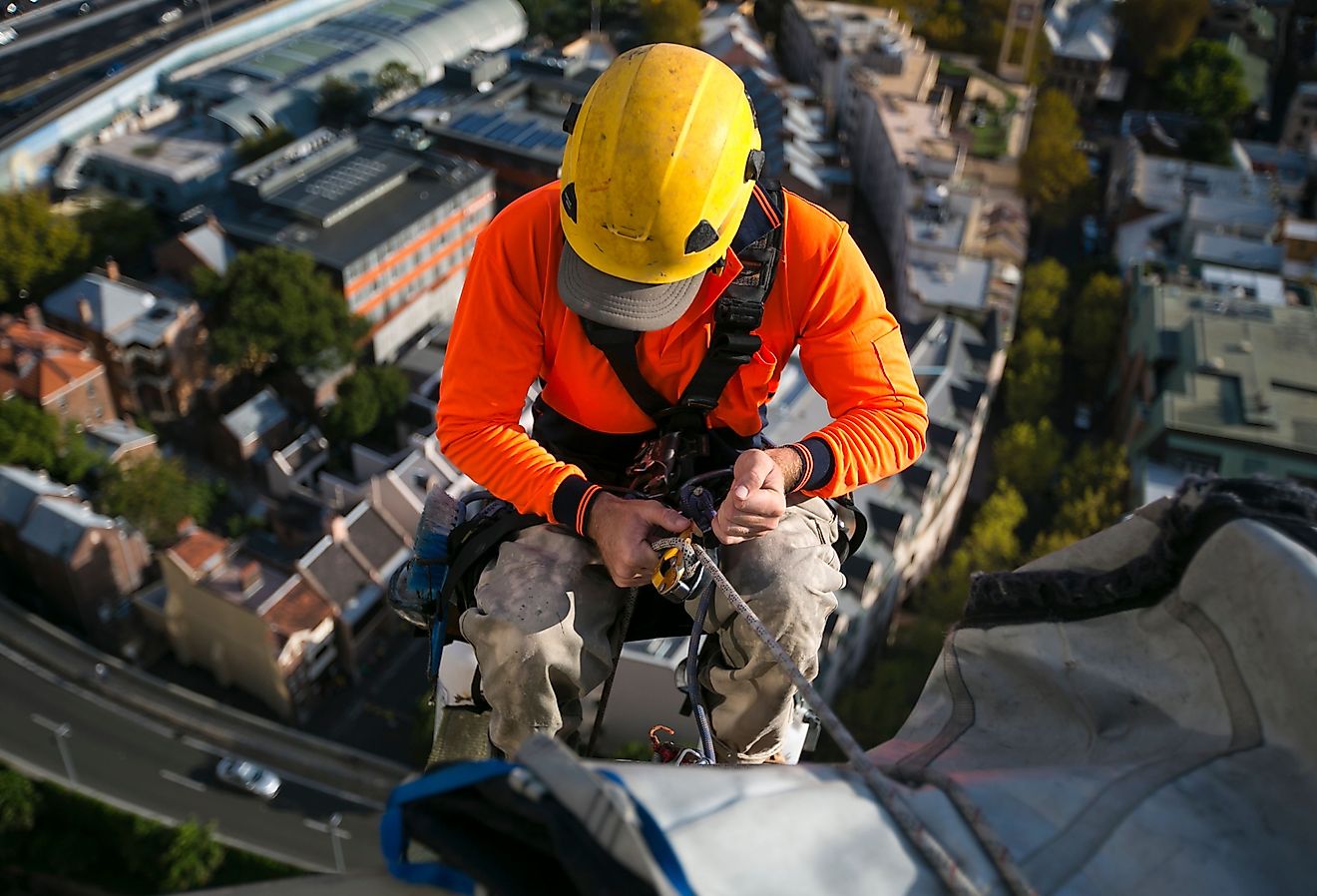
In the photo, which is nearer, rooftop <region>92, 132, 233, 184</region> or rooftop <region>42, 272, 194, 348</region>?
rooftop <region>42, 272, 194, 348</region>

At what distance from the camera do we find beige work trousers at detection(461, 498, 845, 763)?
12.7 ft

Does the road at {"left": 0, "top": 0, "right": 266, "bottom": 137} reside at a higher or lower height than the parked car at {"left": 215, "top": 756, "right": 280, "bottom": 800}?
higher

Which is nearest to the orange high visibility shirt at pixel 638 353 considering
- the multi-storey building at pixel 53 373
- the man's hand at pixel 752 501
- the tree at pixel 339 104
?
the man's hand at pixel 752 501

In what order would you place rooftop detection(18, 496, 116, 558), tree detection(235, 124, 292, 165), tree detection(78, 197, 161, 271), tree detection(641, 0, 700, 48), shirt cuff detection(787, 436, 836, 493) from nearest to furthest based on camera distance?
shirt cuff detection(787, 436, 836, 493) < rooftop detection(18, 496, 116, 558) < tree detection(78, 197, 161, 271) < tree detection(235, 124, 292, 165) < tree detection(641, 0, 700, 48)

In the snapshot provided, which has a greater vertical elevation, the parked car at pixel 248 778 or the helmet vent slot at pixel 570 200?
the helmet vent slot at pixel 570 200

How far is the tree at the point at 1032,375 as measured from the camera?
2731cm

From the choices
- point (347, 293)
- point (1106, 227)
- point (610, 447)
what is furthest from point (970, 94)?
point (610, 447)

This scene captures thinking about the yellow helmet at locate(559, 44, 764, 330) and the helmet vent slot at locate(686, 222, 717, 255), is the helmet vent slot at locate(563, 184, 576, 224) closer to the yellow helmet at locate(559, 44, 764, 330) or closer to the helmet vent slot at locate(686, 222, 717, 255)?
the yellow helmet at locate(559, 44, 764, 330)

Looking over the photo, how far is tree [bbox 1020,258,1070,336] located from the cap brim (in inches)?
1082

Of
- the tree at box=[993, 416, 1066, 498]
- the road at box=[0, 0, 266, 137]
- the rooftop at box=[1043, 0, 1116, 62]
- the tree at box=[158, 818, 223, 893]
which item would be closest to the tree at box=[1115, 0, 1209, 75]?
the rooftop at box=[1043, 0, 1116, 62]

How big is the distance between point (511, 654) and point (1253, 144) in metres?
40.9

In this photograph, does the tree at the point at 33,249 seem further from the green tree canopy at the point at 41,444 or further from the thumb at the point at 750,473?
the thumb at the point at 750,473

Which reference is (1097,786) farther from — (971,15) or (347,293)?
(971,15)

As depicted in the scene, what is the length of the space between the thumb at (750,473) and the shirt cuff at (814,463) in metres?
0.24
